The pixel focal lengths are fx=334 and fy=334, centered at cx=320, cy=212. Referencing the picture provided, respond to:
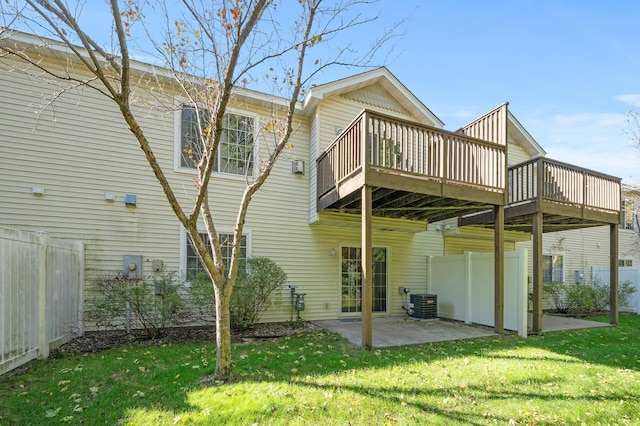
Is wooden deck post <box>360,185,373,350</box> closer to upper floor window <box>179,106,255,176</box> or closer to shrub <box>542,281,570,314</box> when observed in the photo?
upper floor window <box>179,106,255,176</box>

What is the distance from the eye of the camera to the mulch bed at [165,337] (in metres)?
5.67

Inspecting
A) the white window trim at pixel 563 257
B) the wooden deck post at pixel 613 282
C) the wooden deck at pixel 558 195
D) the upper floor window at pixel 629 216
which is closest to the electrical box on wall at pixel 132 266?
the wooden deck at pixel 558 195

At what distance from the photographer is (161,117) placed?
7.54m

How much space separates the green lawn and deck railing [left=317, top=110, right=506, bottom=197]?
3.37 m

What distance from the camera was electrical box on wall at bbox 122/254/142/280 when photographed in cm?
700

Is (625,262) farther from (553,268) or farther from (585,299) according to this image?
(585,299)

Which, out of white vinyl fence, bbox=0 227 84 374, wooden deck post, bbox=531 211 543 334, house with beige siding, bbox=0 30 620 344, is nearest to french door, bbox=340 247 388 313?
house with beige siding, bbox=0 30 620 344

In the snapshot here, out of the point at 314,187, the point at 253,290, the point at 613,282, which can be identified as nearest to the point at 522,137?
the point at 613,282

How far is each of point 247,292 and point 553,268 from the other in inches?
466

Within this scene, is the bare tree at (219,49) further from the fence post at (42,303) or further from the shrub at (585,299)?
the shrub at (585,299)

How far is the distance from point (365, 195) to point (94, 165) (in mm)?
5662

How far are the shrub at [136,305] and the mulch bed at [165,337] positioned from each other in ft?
0.61

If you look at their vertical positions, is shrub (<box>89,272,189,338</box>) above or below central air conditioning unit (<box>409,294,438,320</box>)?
above

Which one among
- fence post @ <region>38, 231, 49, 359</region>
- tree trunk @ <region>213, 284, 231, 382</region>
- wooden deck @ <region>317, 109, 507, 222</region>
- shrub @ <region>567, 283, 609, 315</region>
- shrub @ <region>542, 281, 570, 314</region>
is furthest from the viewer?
shrub @ <region>542, 281, 570, 314</region>
